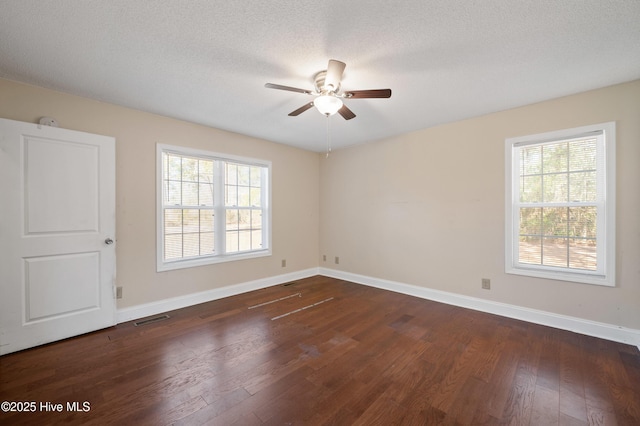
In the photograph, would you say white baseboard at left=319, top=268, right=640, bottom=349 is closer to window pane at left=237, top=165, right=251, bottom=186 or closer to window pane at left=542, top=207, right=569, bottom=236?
window pane at left=542, top=207, right=569, bottom=236

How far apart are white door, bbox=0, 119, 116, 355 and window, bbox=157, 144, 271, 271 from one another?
603mm

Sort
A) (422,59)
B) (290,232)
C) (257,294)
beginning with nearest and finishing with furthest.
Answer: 1. (422,59)
2. (257,294)
3. (290,232)

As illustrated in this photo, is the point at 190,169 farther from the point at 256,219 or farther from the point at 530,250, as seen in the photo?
the point at 530,250

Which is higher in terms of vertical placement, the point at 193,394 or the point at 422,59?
the point at 422,59

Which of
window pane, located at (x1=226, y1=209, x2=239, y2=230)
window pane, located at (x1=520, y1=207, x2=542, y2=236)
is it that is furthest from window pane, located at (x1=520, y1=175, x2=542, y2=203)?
window pane, located at (x1=226, y1=209, x2=239, y2=230)

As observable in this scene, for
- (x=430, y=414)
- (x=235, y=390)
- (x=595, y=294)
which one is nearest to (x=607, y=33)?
Answer: (x=595, y=294)

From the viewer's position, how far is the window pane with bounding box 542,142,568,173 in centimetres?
282

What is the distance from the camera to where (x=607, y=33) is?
176 centimetres

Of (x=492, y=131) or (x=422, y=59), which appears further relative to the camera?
(x=492, y=131)

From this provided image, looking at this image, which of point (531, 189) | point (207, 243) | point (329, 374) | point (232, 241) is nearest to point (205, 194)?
point (207, 243)

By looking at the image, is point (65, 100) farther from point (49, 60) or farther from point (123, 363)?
point (123, 363)

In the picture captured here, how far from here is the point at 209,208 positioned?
377cm

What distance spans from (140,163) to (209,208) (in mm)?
1021

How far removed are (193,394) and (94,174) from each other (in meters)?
2.47
